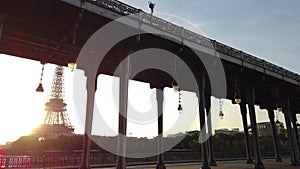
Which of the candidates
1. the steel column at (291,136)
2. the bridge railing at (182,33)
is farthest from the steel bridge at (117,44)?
the steel column at (291,136)

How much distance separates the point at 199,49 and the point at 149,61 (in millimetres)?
3349

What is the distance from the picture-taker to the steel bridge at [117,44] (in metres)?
12.3

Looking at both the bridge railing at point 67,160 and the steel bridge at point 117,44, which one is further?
the bridge railing at point 67,160

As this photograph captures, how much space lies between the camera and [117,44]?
50.5ft

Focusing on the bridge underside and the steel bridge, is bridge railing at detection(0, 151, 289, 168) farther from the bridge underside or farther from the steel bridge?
the bridge underside

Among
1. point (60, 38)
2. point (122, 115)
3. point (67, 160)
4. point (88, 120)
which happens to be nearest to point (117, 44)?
point (60, 38)

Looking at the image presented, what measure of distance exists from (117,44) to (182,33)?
3848 millimetres

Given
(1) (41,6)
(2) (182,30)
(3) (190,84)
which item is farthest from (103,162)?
(1) (41,6)

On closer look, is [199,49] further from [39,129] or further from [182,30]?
[39,129]

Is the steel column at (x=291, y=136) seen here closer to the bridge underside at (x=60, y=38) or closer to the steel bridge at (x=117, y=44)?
the steel bridge at (x=117, y=44)

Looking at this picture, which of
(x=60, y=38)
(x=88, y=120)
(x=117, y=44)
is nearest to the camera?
(x=60, y=38)

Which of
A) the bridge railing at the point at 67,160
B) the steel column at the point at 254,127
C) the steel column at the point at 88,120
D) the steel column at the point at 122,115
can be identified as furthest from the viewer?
the steel column at the point at 254,127

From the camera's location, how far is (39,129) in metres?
65.8

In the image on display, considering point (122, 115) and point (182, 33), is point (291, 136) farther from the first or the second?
point (122, 115)
